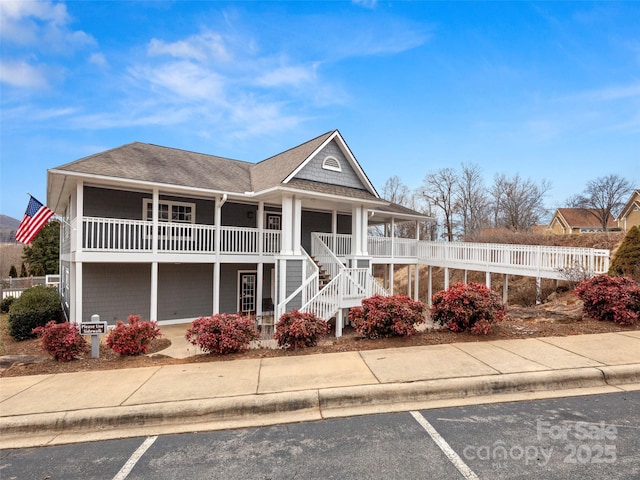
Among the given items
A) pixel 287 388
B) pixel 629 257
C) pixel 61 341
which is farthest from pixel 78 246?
pixel 629 257

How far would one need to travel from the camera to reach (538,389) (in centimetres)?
480

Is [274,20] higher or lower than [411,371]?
higher

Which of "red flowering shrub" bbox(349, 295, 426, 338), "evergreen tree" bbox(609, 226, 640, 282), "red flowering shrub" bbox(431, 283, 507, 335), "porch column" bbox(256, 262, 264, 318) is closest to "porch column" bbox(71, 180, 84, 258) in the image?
"porch column" bbox(256, 262, 264, 318)

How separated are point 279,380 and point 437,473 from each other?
2.66 m

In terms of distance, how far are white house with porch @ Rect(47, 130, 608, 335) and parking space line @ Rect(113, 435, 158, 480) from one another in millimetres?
7291

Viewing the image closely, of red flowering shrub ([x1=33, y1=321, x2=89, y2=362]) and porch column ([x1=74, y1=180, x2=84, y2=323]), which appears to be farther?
porch column ([x1=74, y1=180, x2=84, y2=323])

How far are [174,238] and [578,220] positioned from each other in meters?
57.7

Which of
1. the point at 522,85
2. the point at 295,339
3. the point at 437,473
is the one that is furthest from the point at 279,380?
the point at 522,85

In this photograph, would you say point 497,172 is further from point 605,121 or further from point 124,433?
point 124,433

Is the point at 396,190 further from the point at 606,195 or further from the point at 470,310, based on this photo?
the point at 470,310

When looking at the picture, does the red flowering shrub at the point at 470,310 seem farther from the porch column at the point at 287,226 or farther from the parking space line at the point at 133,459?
the parking space line at the point at 133,459

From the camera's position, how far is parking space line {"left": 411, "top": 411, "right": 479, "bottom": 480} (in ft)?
9.82

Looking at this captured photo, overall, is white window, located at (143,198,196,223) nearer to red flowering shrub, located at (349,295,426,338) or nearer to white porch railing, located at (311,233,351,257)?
white porch railing, located at (311,233,351,257)

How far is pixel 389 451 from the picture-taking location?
132 inches
